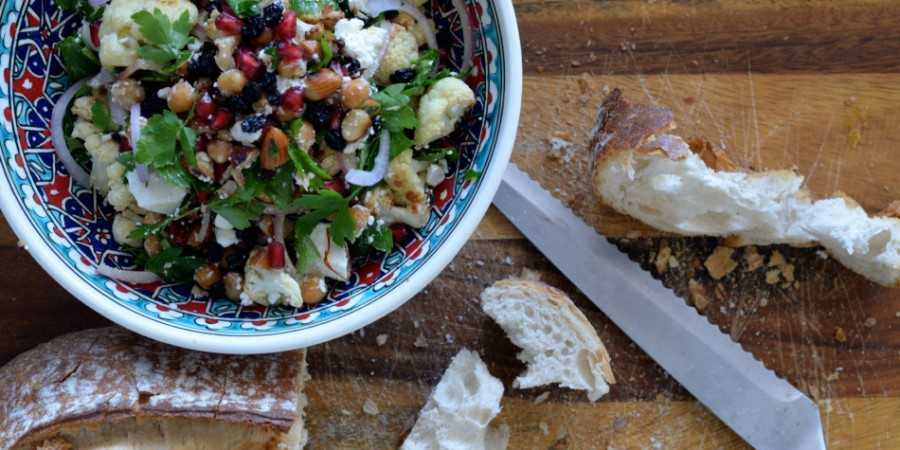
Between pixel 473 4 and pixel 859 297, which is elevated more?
pixel 473 4

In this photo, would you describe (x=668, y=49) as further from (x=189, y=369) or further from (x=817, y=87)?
(x=189, y=369)

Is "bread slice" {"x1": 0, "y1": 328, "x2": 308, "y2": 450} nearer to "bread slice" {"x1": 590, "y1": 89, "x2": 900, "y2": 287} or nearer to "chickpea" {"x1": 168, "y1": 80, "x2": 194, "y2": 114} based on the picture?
"chickpea" {"x1": 168, "y1": 80, "x2": 194, "y2": 114}

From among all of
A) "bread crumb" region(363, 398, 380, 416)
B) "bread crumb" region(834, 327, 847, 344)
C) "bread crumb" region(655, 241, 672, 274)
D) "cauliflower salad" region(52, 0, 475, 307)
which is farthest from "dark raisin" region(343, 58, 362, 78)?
"bread crumb" region(834, 327, 847, 344)

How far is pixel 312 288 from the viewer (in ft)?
8.00

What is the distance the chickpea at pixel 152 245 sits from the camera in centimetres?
245

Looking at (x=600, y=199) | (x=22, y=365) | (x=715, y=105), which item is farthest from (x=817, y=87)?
(x=22, y=365)

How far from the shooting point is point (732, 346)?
2928mm

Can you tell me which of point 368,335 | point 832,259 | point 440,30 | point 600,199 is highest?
point 440,30

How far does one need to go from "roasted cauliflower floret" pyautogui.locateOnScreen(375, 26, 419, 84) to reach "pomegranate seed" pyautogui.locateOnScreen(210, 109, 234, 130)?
0.43 meters

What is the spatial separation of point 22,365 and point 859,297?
9.08 feet

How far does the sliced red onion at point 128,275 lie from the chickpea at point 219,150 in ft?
1.53

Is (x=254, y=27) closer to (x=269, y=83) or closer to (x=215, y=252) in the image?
(x=269, y=83)

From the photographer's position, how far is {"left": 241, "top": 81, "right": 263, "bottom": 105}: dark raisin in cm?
221

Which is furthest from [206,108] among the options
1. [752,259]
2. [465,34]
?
[752,259]
